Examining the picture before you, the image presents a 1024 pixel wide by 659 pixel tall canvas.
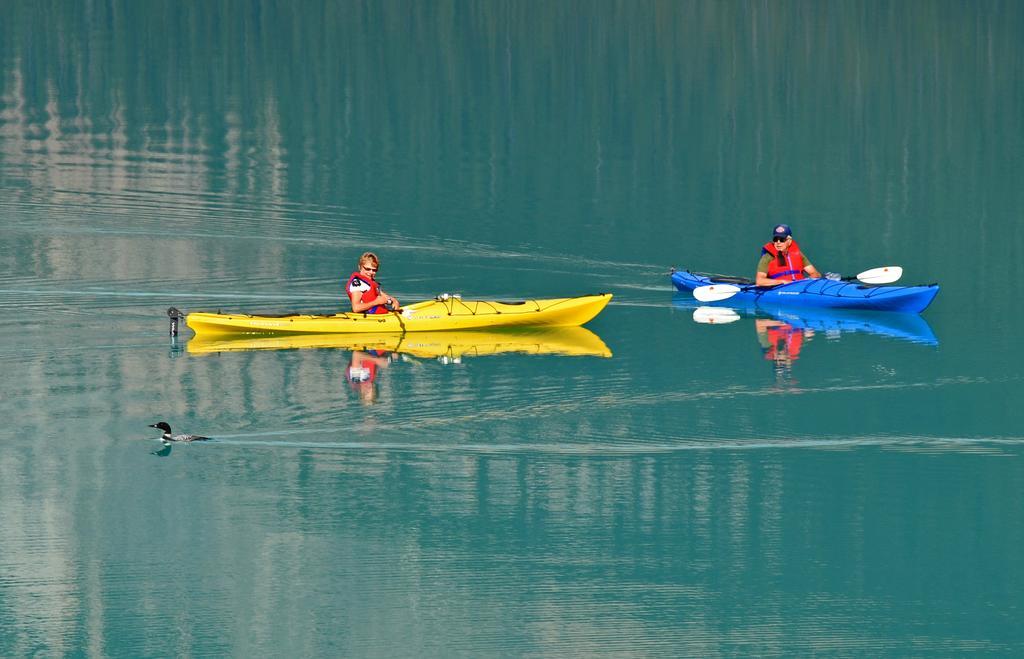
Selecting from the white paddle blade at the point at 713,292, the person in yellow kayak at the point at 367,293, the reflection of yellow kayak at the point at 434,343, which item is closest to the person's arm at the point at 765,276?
the white paddle blade at the point at 713,292

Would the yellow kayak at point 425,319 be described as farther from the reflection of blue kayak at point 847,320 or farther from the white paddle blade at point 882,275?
the white paddle blade at point 882,275

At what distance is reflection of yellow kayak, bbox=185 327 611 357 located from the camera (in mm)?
24234

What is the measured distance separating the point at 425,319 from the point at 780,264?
21.0 ft

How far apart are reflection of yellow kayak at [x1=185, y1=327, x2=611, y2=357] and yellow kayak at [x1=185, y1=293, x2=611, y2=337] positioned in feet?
0.36

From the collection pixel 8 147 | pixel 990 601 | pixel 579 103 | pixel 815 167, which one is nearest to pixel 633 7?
pixel 579 103

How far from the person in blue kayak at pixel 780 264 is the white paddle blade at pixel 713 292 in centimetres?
65

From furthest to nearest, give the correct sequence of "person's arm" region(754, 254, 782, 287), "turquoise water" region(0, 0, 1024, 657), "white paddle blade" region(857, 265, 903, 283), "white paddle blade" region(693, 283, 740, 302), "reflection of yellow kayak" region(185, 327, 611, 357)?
1. "person's arm" region(754, 254, 782, 287)
2. "white paddle blade" region(857, 265, 903, 283)
3. "white paddle blade" region(693, 283, 740, 302)
4. "reflection of yellow kayak" region(185, 327, 611, 357)
5. "turquoise water" region(0, 0, 1024, 657)

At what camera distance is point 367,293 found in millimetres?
24984

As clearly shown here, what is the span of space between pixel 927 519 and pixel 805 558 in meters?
1.81

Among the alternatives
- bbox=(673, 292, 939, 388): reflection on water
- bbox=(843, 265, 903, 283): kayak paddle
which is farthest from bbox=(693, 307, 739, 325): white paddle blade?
bbox=(843, 265, 903, 283): kayak paddle

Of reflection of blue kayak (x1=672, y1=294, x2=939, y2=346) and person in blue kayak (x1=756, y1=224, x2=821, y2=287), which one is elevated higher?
person in blue kayak (x1=756, y1=224, x2=821, y2=287)

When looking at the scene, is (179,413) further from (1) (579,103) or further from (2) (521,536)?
(1) (579,103)

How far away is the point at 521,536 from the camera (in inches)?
656

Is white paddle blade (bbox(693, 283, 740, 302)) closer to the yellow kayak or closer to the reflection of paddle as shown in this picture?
the reflection of paddle
